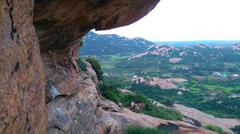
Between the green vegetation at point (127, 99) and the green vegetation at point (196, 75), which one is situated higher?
the green vegetation at point (127, 99)

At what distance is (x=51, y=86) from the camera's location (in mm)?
11133

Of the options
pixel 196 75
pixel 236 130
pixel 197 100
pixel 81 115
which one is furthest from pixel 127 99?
pixel 196 75

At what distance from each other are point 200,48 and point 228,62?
110 ft

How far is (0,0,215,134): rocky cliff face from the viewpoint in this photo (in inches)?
213

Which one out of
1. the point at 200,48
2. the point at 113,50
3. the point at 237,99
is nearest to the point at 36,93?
the point at 237,99

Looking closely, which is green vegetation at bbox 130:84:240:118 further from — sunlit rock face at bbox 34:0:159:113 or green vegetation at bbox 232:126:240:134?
sunlit rock face at bbox 34:0:159:113

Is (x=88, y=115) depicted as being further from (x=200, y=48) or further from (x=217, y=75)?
(x=200, y=48)

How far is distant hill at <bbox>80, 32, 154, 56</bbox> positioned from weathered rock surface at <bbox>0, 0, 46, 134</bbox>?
10572 cm

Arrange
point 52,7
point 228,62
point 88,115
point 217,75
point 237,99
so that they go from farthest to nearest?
point 228,62
point 217,75
point 237,99
point 88,115
point 52,7

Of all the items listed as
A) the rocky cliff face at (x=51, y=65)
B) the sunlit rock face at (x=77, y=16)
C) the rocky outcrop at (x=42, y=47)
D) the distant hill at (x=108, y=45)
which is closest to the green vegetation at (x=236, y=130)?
the rocky cliff face at (x=51, y=65)

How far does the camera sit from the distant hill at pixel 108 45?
123 metres

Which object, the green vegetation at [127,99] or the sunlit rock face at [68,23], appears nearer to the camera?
the sunlit rock face at [68,23]

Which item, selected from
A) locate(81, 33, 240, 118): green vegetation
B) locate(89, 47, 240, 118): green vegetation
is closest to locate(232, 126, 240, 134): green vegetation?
locate(81, 33, 240, 118): green vegetation

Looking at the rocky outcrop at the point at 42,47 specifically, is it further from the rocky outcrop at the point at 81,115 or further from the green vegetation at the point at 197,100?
the green vegetation at the point at 197,100
